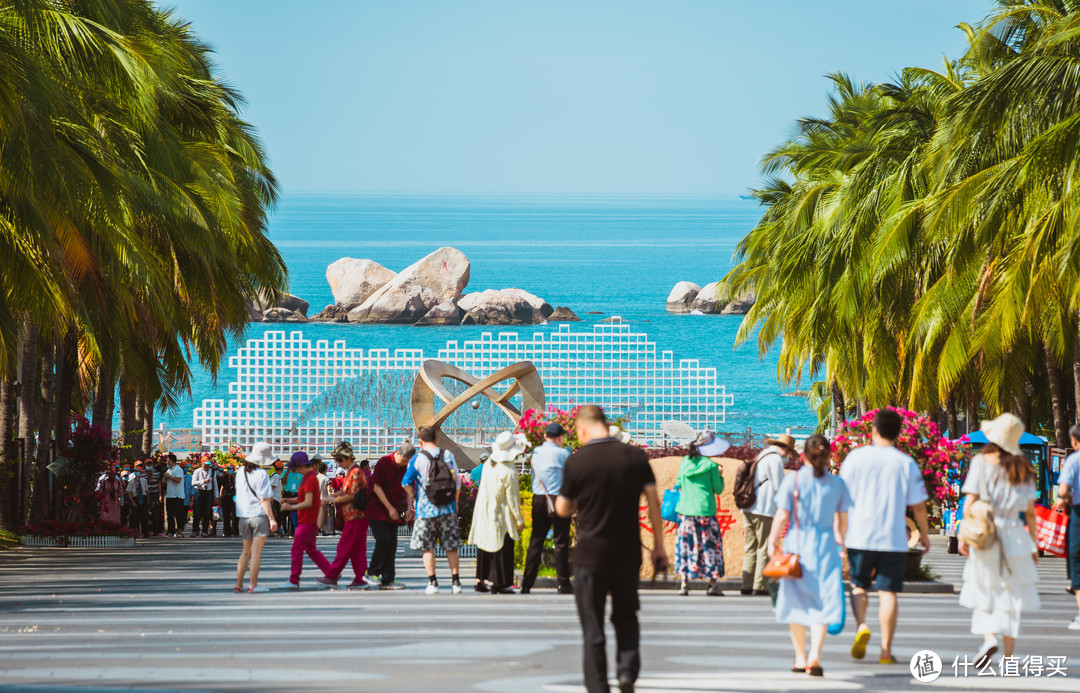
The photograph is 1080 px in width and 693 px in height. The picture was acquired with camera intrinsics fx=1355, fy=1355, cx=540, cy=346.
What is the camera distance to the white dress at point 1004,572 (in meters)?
8.54

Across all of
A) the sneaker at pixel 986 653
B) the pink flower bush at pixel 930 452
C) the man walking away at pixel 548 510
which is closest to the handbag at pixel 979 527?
the sneaker at pixel 986 653

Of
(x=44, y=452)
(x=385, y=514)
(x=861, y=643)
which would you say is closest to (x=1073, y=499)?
(x=861, y=643)

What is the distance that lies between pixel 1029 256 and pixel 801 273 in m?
12.6

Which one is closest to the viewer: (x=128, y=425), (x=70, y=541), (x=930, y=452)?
(x=930, y=452)

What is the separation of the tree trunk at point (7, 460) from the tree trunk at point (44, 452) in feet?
1.28

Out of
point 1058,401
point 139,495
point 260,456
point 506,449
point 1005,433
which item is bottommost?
point 139,495

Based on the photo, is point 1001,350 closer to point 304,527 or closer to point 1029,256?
point 1029,256

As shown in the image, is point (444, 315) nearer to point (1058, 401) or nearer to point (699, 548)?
point (1058, 401)

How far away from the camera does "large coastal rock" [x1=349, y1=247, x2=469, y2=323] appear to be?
15850 centimetres

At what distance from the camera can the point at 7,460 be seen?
2227cm

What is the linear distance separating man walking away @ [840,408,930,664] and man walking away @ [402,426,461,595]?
5620 mm

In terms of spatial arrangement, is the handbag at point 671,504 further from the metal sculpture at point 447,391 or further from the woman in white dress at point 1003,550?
the metal sculpture at point 447,391

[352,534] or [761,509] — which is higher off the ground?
[761,509]

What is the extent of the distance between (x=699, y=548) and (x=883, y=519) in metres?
4.99
